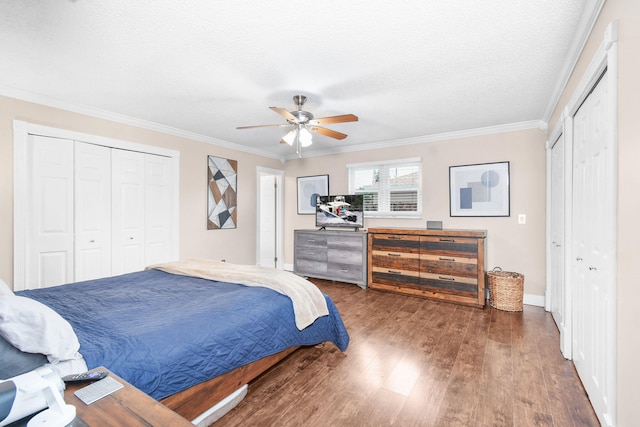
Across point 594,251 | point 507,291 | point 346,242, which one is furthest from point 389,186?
point 594,251

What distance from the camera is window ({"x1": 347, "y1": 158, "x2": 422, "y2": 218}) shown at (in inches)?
191

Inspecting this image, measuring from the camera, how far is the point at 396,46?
219cm

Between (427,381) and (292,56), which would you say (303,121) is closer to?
(292,56)

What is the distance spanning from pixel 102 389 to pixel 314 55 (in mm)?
2328

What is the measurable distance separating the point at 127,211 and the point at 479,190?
4764 mm

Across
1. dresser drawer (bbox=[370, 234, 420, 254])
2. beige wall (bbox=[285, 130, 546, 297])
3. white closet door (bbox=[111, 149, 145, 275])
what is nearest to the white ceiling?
beige wall (bbox=[285, 130, 546, 297])

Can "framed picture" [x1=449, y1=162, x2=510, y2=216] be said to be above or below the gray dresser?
above

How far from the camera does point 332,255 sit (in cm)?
506

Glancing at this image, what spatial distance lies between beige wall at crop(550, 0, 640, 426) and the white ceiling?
55cm

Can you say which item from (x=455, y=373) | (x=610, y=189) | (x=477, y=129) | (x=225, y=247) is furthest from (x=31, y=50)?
(x=477, y=129)

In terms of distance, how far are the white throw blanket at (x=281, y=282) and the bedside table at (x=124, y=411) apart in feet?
4.51

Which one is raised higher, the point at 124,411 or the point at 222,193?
the point at 222,193

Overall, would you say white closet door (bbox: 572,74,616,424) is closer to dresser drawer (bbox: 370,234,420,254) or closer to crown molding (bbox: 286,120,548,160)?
crown molding (bbox: 286,120,548,160)

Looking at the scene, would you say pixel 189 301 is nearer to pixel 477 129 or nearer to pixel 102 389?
pixel 102 389
